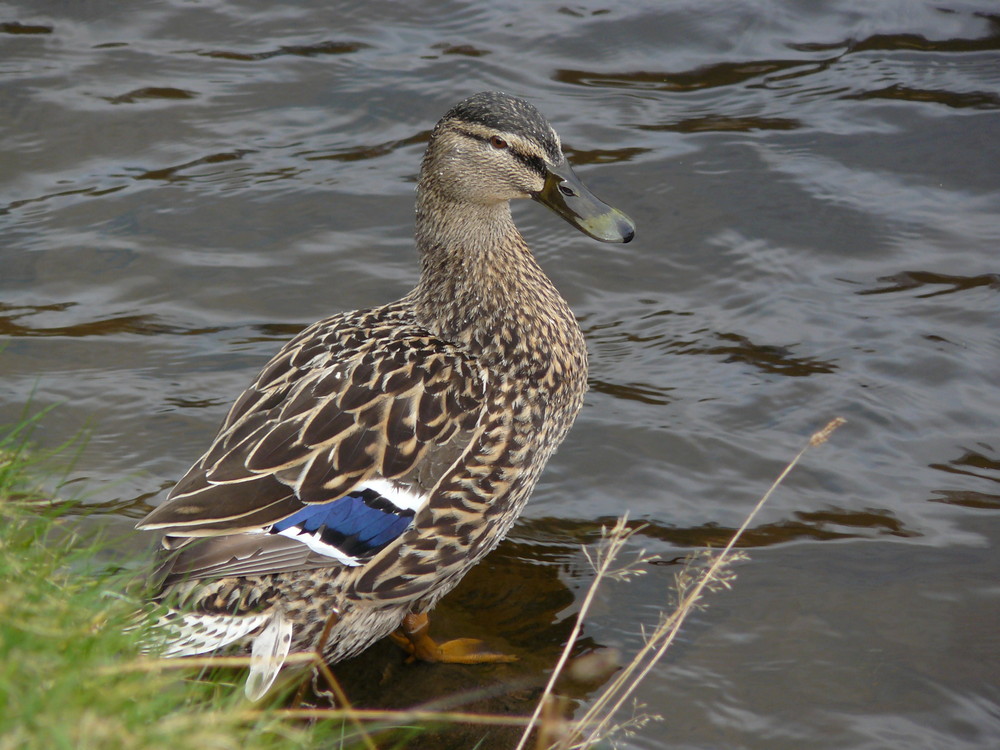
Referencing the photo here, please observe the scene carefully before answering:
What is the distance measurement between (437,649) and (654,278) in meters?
3.15

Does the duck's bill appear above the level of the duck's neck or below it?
above

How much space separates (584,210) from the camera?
15.7 ft

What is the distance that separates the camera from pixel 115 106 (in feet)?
27.0

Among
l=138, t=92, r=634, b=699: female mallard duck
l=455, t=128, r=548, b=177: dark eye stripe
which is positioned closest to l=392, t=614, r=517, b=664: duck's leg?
l=138, t=92, r=634, b=699: female mallard duck

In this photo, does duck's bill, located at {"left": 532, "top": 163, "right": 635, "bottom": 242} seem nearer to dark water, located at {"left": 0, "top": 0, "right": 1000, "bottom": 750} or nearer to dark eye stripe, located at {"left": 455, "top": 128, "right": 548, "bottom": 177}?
dark eye stripe, located at {"left": 455, "top": 128, "right": 548, "bottom": 177}

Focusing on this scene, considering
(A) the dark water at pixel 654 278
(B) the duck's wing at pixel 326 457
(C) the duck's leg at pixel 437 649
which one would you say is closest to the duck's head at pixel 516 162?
(B) the duck's wing at pixel 326 457

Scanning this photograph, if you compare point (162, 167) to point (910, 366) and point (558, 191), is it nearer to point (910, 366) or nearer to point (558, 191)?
point (558, 191)

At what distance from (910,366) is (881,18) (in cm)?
384

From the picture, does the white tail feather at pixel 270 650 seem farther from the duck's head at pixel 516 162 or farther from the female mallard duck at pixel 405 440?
the duck's head at pixel 516 162

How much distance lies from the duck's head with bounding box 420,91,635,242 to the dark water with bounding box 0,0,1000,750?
147cm

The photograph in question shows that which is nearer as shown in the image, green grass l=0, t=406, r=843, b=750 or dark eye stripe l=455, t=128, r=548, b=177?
green grass l=0, t=406, r=843, b=750

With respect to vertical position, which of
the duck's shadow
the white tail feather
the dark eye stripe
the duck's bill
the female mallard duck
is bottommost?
the duck's shadow

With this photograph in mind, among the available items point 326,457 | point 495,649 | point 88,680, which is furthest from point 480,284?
point 88,680

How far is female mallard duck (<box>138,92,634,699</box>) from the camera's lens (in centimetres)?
402
